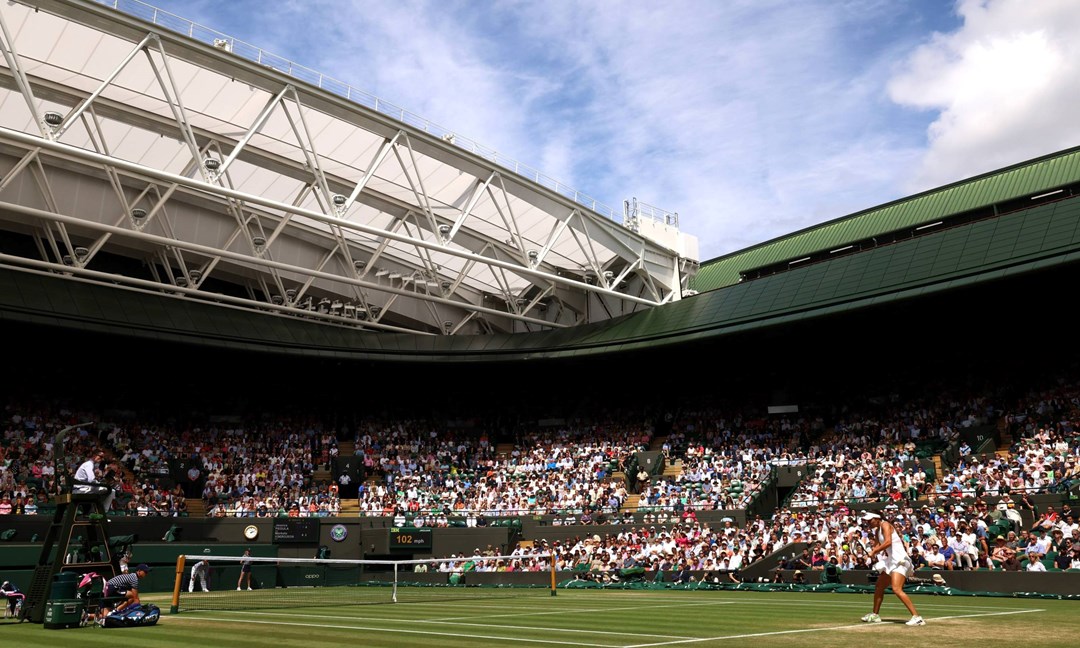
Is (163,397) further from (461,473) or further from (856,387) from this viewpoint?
(856,387)

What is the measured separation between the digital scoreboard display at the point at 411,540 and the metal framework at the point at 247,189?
972 cm

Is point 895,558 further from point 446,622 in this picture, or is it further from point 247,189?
point 247,189

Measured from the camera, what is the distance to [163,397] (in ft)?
151

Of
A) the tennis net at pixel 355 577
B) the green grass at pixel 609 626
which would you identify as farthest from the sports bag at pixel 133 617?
the tennis net at pixel 355 577

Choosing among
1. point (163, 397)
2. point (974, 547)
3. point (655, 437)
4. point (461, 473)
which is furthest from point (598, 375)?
point (974, 547)

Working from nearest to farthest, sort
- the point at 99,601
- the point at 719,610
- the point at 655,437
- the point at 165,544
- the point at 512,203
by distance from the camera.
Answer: the point at 99,601
the point at 719,610
the point at 165,544
the point at 512,203
the point at 655,437

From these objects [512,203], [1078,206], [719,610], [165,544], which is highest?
[512,203]

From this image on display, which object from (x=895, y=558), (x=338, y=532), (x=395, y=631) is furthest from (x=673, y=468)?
(x=395, y=631)

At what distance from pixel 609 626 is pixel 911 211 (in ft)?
116

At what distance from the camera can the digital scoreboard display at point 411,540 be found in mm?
38188

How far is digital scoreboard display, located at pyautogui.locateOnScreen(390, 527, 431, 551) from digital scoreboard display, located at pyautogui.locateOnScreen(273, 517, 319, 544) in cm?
365

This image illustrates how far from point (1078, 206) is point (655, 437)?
21.3 metres

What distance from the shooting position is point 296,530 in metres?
39.0

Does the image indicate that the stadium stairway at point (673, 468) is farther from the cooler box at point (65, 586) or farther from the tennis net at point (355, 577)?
the cooler box at point (65, 586)
